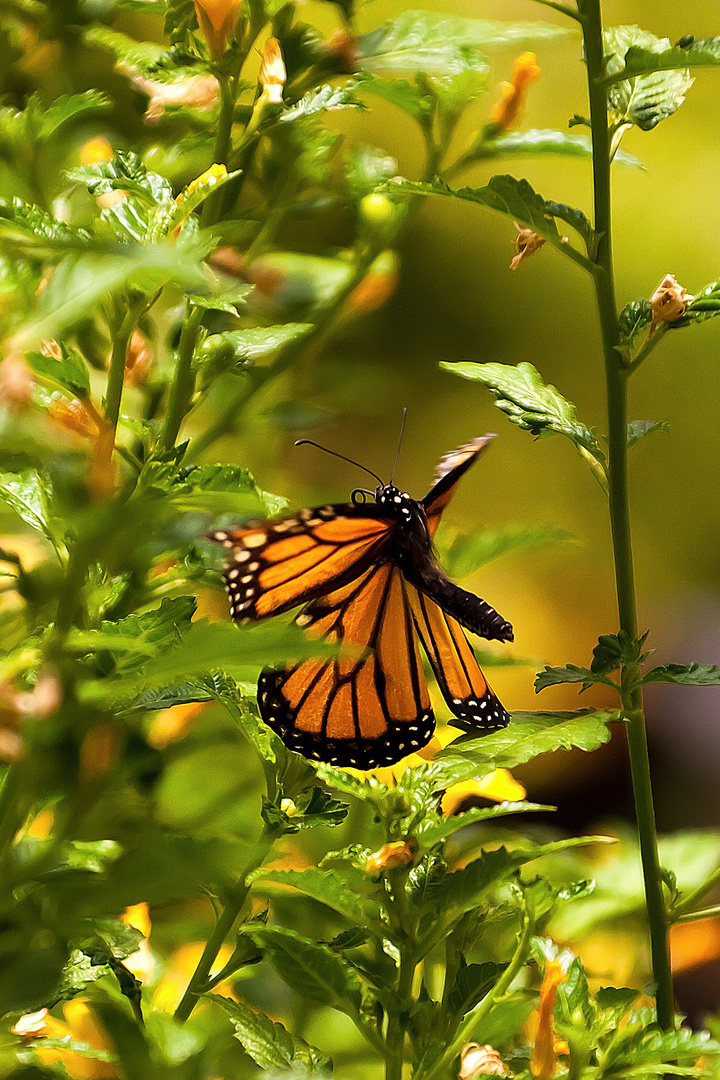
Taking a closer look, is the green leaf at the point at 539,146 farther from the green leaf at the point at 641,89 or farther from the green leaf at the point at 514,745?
the green leaf at the point at 514,745

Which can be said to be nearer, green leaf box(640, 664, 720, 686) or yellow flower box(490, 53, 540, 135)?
green leaf box(640, 664, 720, 686)

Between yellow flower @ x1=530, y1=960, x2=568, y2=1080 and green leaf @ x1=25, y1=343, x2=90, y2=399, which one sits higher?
green leaf @ x1=25, y1=343, x2=90, y2=399

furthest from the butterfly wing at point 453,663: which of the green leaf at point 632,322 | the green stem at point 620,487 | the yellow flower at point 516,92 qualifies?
the yellow flower at point 516,92

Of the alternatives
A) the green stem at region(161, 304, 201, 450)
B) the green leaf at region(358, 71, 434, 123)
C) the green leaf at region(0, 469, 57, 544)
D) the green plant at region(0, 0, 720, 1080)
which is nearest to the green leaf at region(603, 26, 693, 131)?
the green plant at region(0, 0, 720, 1080)

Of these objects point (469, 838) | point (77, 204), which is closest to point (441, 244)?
point (77, 204)

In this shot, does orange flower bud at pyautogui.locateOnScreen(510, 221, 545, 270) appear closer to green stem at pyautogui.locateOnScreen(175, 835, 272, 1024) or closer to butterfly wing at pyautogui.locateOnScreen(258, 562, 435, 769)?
butterfly wing at pyautogui.locateOnScreen(258, 562, 435, 769)

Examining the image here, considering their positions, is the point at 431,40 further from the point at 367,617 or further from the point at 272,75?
the point at 367,617

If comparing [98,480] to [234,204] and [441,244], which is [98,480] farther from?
[441,244]
